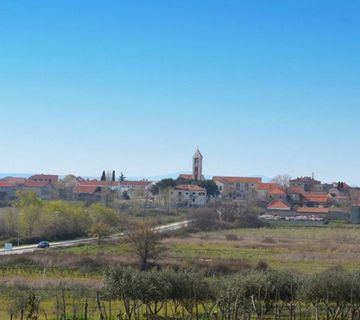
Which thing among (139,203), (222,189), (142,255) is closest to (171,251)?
(142,255)

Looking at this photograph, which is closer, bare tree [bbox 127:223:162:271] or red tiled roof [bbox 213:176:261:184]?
bare tree [bbox 127:223:162:271]

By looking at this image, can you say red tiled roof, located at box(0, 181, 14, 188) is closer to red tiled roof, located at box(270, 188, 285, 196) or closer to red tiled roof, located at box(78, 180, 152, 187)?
red tiled roof, located at box(78, 180, 152, 187)

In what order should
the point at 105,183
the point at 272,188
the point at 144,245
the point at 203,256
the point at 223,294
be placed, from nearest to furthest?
the point at 223,294
the point at 144,245
the point at 203,256
the point at 272,188
the point at 105,183

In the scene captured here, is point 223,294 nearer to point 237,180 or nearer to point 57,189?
point 57,189

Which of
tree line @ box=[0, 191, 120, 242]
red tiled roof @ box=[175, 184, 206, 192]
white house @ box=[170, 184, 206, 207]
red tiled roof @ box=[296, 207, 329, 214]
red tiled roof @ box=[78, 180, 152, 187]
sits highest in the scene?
red tiled roof @ box=[78, 180, 152, 187]

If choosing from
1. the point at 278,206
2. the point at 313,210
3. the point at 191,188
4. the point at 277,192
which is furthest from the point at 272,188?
the point at 313,210

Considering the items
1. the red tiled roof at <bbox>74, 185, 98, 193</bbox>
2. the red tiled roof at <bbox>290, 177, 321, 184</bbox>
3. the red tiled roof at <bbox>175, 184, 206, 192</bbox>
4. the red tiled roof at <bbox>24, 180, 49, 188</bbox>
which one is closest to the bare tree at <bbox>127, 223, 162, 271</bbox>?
the red tiled roof at <bbox>175, 184, 206, 192</bbox>

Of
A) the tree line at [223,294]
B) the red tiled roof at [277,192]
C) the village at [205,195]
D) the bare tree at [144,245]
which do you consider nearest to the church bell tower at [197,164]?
the village at [205,195]

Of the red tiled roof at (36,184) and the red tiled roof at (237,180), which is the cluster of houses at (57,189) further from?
the red tiled roof at (237,180)

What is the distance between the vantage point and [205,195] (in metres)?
130

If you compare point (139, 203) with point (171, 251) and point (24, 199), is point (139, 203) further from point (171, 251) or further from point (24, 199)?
point (171, 251)

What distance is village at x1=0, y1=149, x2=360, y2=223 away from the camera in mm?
115188

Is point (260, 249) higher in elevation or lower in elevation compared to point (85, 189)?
lower

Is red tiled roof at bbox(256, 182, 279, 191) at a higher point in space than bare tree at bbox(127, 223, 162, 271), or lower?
higher
